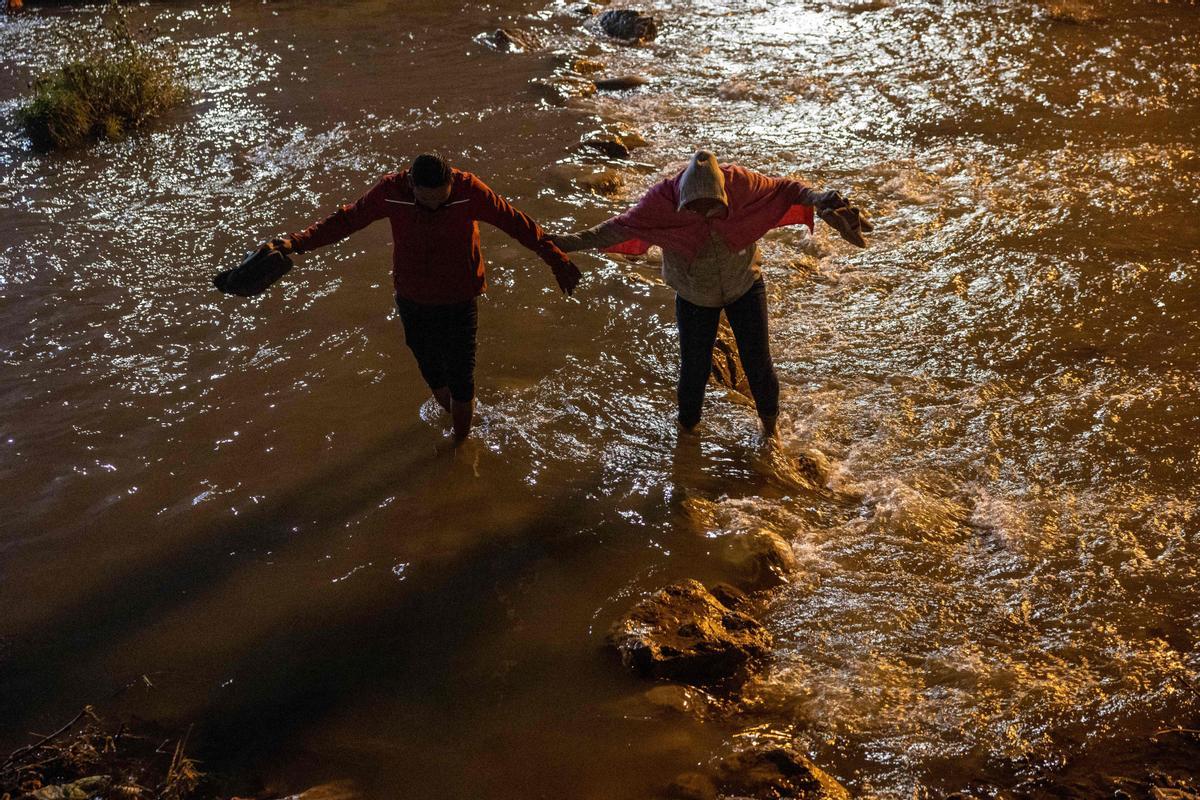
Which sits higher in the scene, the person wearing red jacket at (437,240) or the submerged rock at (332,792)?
the person wearing red jacket at (437,240)

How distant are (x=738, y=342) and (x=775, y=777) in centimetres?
220

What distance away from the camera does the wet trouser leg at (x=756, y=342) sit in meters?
4.47

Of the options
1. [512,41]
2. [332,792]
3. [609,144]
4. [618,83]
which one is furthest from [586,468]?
[512,41]

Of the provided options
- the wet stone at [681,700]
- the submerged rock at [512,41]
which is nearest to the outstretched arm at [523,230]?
the wet stone at [681,700]

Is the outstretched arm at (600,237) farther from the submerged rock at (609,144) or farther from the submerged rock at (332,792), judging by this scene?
the submerged rock at (609,144)

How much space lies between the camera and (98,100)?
941cm

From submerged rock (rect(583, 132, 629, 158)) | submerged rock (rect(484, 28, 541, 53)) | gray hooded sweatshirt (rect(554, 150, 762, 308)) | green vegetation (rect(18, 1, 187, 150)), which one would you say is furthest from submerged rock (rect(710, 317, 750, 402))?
submerged rock (rect(484, 28, 541, 53))

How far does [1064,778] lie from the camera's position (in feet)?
10.4

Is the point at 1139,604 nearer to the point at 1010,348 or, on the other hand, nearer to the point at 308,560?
the point at 1010,348

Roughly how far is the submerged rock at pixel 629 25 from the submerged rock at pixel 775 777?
37.2ft

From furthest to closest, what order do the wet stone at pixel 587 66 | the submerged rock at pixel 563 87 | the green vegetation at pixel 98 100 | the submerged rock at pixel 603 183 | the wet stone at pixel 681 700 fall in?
A: 1. the wet stone at pixel 587 66
2. the submerged rock at pixel 563 87
3. the green vegetation at pixel 98 100
4. the submerged rock at pixel 603 183
5. the wet stone at pixel 681 700

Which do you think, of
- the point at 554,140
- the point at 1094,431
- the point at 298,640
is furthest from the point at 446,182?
the point at 554,140

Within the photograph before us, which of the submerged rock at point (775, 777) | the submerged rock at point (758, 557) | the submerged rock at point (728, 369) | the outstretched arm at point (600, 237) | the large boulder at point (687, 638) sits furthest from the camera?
the submerged rock at point (728, 369)

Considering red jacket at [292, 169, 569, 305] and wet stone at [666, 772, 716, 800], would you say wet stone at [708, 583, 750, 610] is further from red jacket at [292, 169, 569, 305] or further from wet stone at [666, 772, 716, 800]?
red jacket at [292, 169, 569, 305]
